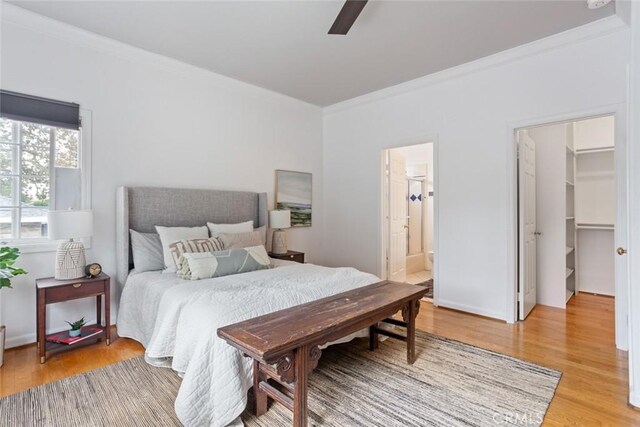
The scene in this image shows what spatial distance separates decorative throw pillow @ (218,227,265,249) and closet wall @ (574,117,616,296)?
4.38 m

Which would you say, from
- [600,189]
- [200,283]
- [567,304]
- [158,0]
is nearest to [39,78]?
[158,0]

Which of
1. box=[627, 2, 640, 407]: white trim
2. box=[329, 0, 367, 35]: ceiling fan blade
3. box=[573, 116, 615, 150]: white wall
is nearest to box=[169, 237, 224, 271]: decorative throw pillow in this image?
box=[329, 0, 367, 35]: ceiling fan blade

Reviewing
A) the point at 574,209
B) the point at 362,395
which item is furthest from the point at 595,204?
the point at 362,395

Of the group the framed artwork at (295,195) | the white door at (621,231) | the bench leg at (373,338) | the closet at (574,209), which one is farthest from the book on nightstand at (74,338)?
the closet at (574,209)

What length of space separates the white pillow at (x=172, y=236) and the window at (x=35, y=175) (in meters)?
0.77

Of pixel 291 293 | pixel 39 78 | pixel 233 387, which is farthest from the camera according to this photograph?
pixel 39 78

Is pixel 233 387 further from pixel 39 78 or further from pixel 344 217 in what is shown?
pixel 344 217

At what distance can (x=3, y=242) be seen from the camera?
2.53 metres

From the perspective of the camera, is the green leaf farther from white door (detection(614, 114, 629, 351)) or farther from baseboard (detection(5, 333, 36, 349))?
white door (detection(614, 114, 629, 351))

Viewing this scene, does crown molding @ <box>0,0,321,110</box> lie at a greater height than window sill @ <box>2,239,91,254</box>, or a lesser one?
greater

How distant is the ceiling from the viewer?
2.51m

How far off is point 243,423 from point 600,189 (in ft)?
17.3

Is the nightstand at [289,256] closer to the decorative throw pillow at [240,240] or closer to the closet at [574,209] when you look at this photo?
the decorative throw pillow at [240,240]

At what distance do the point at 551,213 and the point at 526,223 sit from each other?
69 centimetres
